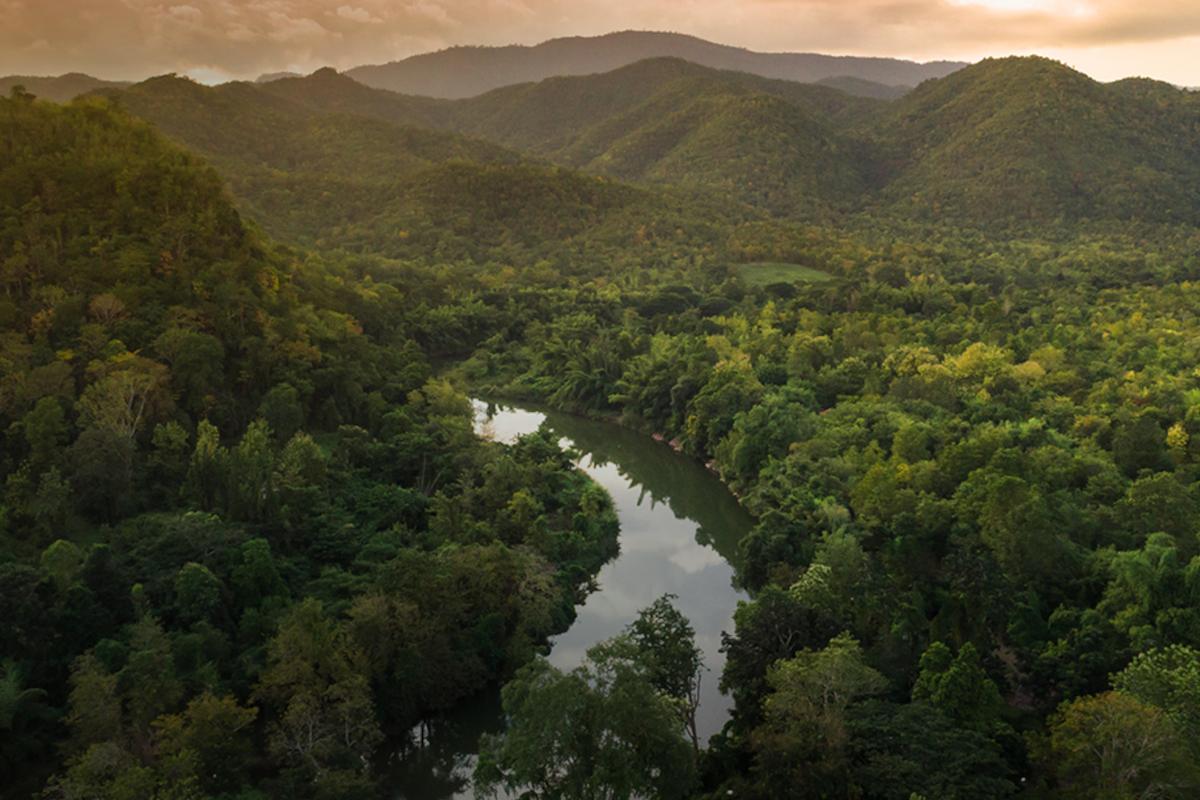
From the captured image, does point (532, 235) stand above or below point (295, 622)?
below

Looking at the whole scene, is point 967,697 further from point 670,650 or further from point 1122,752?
point 670,650

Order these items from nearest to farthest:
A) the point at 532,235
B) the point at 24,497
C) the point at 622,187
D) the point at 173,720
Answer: the point at 173,720, the point at 24,497, the point at 532,235, the point at 622,187

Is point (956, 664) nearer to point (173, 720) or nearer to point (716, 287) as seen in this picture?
point (173, 720)

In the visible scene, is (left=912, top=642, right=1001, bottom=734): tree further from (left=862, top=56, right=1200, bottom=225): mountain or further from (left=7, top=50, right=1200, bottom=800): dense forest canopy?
(left=862, top=56, right=1200, bottom=225): mountain

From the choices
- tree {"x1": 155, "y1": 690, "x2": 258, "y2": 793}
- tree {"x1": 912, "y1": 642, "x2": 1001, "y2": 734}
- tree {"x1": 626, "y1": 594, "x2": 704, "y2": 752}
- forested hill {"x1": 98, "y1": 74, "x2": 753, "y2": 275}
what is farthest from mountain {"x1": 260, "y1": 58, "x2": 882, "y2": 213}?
tree {"x1": 155, "y1": 690, "x2": 258, "y2": 793}

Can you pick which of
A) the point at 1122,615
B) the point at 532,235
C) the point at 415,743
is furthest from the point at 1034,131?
the point at 415,743

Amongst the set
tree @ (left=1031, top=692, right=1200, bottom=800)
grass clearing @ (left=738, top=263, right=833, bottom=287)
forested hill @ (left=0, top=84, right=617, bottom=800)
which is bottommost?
grass clearing @ (left=738, top=263, right=833, bottom=287)

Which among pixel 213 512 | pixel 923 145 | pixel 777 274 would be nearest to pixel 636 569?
pixel 213 512
